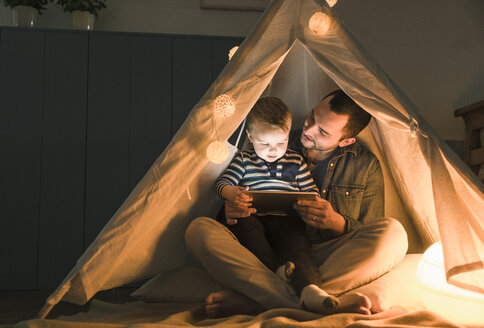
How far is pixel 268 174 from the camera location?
1611 mm

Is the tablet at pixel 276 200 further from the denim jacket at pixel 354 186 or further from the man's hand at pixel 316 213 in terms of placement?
the denim jacket at pixel 354 186

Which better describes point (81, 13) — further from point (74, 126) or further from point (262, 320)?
point (262, 320)

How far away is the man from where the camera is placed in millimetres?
1305

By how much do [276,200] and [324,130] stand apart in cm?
36

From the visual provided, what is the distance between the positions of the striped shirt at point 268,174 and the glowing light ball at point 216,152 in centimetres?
12

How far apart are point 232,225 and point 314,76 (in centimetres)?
76

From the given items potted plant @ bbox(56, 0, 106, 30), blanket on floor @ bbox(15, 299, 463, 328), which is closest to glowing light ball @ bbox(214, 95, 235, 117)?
blanket on floor @ bbox(15, 299, 463, 328)

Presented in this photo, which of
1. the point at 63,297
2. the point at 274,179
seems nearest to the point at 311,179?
the point at 274,179

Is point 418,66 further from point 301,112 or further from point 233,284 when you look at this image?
point 233,284

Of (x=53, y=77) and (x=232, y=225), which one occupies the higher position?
(x=53, y=77)

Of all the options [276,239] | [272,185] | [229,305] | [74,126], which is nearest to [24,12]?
[74,126]

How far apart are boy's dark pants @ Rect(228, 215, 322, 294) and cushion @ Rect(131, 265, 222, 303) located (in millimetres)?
225

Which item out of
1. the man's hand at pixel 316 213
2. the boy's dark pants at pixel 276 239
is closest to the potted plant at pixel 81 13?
the boy's dark pants at pixel 276 239

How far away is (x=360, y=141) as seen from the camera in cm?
183
